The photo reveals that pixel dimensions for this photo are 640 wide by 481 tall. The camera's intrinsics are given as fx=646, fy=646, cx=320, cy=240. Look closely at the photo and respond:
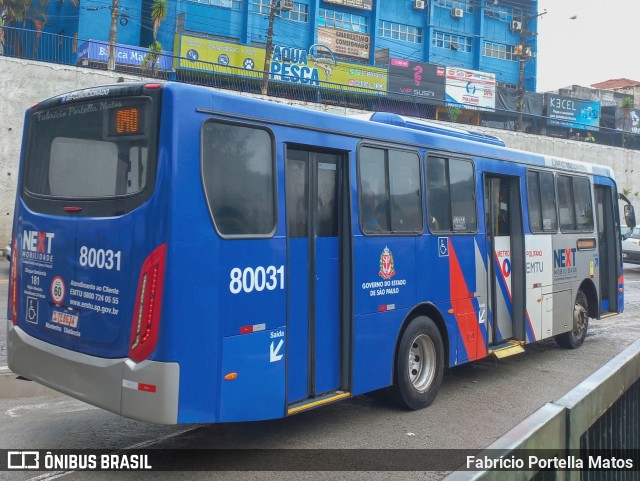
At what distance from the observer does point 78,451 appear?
5.21 meters

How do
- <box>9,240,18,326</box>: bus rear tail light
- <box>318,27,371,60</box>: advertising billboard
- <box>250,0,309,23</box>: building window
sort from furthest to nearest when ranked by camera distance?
1. <box>318,27,371,60</box>: advertising billboard
2. <box>250,0,309,23</box>: building window
3. <box>9,240,18,326</box>: bus rear tail light

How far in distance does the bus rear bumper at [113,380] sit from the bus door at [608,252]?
913 cm

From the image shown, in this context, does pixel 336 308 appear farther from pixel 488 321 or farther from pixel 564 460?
pixel 564 460

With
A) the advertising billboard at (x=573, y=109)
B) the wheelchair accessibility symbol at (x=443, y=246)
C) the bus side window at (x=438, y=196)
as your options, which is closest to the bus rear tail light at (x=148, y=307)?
the bus side window at (x=438, y=196)

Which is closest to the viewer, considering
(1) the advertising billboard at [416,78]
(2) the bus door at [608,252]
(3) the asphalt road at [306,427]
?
(3) the asphalt road at [306,427]

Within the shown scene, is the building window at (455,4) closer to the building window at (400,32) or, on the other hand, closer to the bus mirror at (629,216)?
the building window at (400,32)

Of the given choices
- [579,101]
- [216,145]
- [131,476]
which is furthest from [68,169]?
[579,101]

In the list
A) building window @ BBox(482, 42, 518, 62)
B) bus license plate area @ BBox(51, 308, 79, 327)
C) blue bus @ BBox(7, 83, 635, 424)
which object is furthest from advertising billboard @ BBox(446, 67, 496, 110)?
bus license plate area @ BBox(51, 308, 79, 327)

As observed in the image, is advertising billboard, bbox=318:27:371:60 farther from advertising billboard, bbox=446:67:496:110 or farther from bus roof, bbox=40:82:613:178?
bus roof, bbox=40:82:613:178

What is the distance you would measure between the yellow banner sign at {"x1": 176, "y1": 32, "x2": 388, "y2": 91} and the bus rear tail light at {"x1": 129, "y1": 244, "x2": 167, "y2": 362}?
32.9 m

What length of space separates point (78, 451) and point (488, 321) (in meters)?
5.03

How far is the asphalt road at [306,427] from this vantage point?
17.2 feet

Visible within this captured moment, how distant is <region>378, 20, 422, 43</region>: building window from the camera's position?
4978 centimetres

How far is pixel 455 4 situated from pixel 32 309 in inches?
2129
